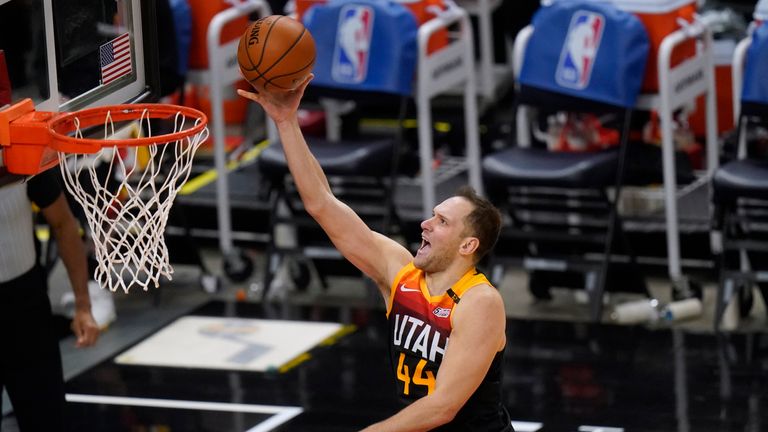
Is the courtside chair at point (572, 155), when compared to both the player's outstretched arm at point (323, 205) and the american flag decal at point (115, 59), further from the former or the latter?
the player's outstretched arm at point (323, 205)

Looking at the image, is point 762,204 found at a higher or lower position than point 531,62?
lower

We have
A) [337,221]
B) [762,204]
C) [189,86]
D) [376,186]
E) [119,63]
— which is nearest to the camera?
[337,221]

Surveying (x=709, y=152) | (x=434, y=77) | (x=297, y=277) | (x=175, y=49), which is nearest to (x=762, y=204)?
(x=709, y=152)

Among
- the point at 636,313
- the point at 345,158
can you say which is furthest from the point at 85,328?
the point at 636,313

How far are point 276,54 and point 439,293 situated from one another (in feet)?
3.08

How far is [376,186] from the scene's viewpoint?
9141mm

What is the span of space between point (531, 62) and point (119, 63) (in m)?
3.60

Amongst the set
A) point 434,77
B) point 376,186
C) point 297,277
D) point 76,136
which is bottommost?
point 297,277

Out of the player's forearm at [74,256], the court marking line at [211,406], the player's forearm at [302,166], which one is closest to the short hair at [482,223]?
the player's forearm at [302,166]

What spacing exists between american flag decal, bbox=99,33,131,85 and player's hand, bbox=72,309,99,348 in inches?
36.3

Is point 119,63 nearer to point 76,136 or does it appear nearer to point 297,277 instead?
point 76,136

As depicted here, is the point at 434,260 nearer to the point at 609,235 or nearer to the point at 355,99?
the point at 609,235

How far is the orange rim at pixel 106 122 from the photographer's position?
5.04 metres

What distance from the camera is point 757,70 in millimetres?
8281
